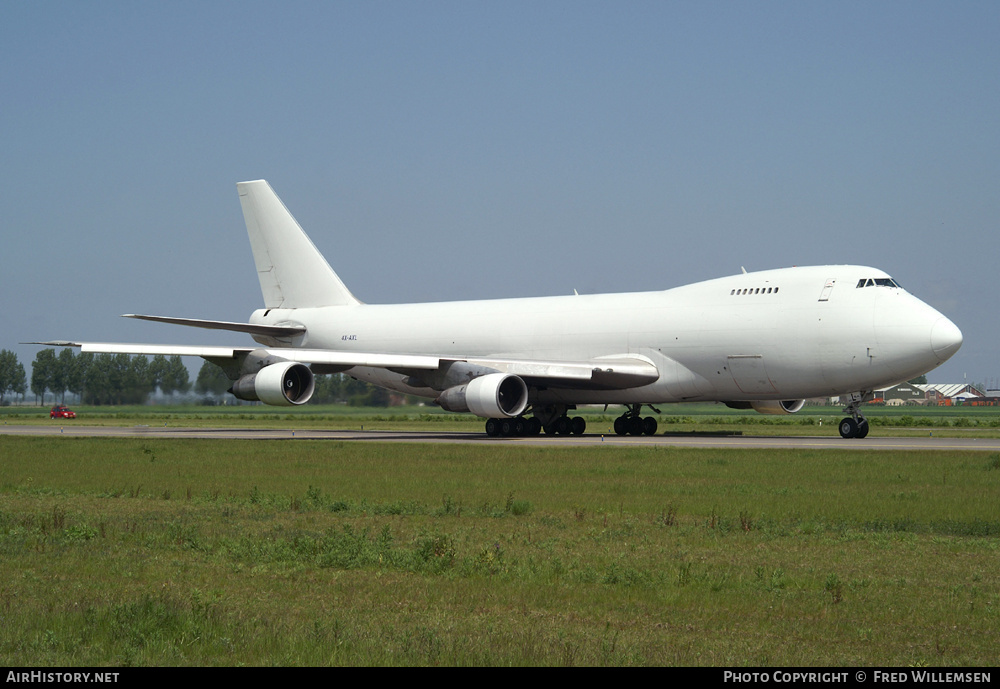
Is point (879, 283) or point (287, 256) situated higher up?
point (287, 256)

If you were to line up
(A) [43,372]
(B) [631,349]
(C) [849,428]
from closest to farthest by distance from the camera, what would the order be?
(C) [849,428] → (B) [631,349] → (A) [43,372]

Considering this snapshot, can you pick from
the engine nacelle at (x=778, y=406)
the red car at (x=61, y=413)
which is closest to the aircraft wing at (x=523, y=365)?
the engine nacelle at (x=778, y=406)

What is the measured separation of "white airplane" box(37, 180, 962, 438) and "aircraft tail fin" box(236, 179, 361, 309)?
2.42 metres

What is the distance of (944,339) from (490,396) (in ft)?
46.0

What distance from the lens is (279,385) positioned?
118 ft

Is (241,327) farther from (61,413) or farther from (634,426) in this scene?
(61,413)

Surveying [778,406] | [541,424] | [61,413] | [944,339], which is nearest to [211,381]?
[61,413]

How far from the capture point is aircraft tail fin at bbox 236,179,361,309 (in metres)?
48.9

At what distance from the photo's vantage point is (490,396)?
3506 centimetres

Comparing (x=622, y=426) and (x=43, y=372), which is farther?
(x=43, y=372)

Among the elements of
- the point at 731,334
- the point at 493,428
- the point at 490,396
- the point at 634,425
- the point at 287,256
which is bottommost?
the point at 493,428

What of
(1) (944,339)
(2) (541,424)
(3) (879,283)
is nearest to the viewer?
(1) (944,339)

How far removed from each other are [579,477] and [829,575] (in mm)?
10393
